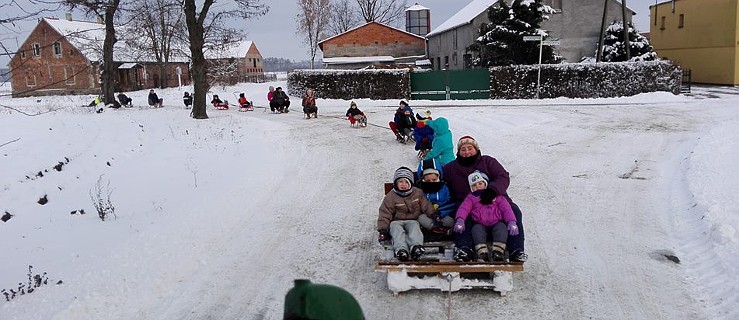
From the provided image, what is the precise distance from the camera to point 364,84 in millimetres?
31875

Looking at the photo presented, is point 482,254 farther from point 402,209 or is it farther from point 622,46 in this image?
point 622,46

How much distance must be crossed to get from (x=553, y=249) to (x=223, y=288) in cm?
380

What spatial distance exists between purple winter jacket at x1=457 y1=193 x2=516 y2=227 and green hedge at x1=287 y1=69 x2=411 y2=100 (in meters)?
26.2

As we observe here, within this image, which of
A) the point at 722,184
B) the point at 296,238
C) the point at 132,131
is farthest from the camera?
the point at 132,131

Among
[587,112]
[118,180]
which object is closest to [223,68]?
[587,112]

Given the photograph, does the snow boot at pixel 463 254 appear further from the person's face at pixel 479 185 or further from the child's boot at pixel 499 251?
the person's face at pixel 479 185

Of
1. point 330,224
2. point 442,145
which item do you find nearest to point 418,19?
point 442,145

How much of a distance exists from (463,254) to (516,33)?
27.3m

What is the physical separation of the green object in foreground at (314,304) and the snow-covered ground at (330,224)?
3.41m

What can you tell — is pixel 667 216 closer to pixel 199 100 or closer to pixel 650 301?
pixel 650 301

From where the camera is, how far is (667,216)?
7.82m

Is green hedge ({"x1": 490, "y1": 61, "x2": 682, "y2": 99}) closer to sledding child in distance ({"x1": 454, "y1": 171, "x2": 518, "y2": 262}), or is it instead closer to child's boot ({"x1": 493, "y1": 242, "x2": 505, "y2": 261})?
sledding child in distance ({"x1": 454, "y1": 171, "x2": 518, "y2": 262})

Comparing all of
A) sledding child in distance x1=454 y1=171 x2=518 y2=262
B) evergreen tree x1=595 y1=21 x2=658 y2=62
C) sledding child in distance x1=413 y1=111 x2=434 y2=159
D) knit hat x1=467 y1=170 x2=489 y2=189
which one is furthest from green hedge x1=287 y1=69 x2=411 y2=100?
sledding child in distance x1=454 y1=171 x2=518 y2=262

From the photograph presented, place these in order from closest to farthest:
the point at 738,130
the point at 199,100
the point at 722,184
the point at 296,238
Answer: the point at 296,238
the point at 722,184
the point at 738,130
the point at 199,100
